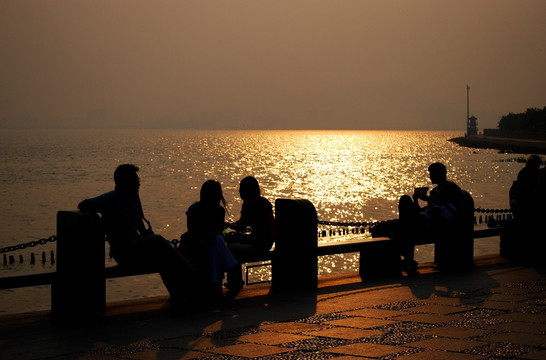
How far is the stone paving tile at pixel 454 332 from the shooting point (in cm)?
602

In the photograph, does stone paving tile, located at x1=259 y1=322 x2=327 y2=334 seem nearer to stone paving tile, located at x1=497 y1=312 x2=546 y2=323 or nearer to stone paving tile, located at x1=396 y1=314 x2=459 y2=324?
stone paving tile, located at x1=396 y1=314 x2=459 y2=324

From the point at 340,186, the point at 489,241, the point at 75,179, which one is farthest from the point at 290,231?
the point at 75,179

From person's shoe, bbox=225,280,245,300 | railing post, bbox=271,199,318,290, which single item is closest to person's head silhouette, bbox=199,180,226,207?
railing post, bbox=271,199,318,290

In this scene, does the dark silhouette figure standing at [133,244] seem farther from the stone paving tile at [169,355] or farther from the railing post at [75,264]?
the stone paving tile at [169,355]

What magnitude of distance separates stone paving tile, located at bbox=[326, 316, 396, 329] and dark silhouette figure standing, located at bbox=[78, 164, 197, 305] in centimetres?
153

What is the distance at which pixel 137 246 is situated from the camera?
7105 mm

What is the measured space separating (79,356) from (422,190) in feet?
17.8

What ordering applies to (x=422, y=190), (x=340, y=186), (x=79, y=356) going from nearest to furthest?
(x=79, y=356)
(x=422, y=190)
(x=340, y=186)

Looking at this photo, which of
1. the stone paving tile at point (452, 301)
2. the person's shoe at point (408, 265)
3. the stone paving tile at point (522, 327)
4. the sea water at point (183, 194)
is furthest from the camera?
the sea water at point (183, 194)

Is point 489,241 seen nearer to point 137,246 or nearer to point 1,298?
point 1,298

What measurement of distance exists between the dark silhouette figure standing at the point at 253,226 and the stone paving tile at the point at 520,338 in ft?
9.80

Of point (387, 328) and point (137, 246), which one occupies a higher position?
point (137, 246)

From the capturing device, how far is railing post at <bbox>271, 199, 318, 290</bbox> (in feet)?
26.6

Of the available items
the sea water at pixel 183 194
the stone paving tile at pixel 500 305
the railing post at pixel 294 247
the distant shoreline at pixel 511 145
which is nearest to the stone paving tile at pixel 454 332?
the stone paving tile at pixel 500 305
